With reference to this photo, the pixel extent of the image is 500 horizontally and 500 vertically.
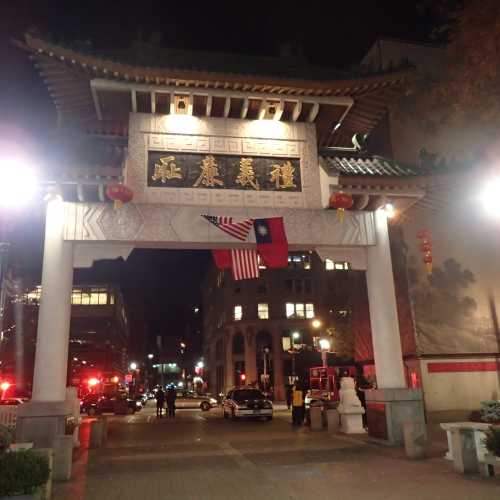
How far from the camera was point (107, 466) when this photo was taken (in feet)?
35.9

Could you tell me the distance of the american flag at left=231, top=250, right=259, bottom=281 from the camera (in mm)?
14555

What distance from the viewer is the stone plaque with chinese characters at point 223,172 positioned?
13312 mm

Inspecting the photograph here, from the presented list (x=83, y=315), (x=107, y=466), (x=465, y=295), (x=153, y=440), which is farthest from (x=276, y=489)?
(x=83, y=315)

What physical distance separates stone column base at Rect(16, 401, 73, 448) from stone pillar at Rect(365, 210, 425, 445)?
842 centimetres

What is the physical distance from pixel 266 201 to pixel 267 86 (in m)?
3.25

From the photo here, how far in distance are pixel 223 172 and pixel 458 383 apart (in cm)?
1401

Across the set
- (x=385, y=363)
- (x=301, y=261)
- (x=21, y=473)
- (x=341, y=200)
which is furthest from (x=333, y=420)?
(x=301, y=261)

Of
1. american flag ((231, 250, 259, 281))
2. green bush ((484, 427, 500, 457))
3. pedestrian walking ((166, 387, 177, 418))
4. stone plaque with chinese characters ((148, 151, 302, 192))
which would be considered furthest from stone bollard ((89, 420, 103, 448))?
pedestrian walking ((166, 387, 177, 418))

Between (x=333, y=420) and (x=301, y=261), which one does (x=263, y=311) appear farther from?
(x=333, y=420)

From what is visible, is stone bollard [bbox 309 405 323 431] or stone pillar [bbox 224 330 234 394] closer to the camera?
stone bollard [bbox 309 405 323 431]

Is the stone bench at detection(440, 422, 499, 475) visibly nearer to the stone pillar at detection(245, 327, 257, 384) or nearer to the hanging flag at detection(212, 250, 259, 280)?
the hanging flag at detection(212, 250, 259, 280)

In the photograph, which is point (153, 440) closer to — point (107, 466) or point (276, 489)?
point (107, 466)

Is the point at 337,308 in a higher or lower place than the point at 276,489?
higher

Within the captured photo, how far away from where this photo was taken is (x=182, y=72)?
1271 centimetres
